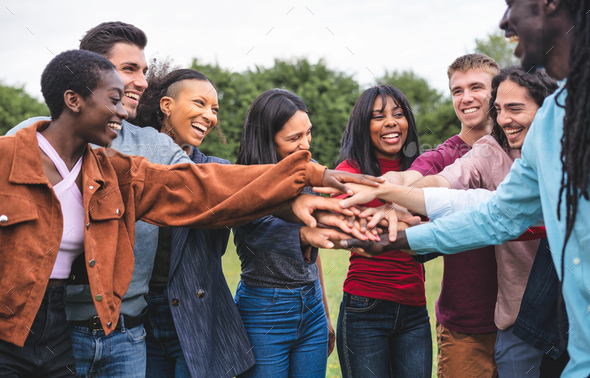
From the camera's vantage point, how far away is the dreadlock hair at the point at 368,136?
10.8ft

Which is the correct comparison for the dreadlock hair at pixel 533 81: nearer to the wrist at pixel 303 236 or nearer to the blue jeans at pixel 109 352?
the wrist at pixel 303 236

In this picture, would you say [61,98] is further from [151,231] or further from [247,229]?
[247,229]

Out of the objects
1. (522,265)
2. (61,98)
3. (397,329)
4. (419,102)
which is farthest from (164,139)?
(419,102)

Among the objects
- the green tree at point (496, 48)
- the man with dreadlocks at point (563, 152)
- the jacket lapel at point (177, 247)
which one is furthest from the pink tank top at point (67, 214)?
the green tree at point (496, 48)

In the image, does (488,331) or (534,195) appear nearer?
(534,195)

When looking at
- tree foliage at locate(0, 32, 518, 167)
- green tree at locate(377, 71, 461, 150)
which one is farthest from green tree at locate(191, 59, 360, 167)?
green tree at locate(377, 71, 461, 150)

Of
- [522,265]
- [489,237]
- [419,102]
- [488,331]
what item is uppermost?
[419,102]

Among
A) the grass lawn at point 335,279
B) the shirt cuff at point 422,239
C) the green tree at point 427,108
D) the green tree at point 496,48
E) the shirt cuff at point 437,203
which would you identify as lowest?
the grass lawn at point 335,279

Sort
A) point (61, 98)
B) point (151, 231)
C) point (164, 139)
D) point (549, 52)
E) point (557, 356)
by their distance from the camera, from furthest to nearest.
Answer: point (164, 139) → point (151, 231) → point (557, 356) → point (61, 98) → point (549, 52)

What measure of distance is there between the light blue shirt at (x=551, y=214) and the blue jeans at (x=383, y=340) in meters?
0.94

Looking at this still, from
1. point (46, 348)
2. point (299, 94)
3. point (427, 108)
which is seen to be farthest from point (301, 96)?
point (46, 348)

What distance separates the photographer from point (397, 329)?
2.94 m

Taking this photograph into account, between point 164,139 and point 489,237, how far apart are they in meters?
1.83

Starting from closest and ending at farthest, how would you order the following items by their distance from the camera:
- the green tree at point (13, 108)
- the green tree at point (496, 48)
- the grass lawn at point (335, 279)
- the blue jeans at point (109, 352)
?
the blue jeans at point (109, 352) → the grass lawn at point (335, 279) → the green tree at point (13, 108) → the green tree at point (496, 48)
